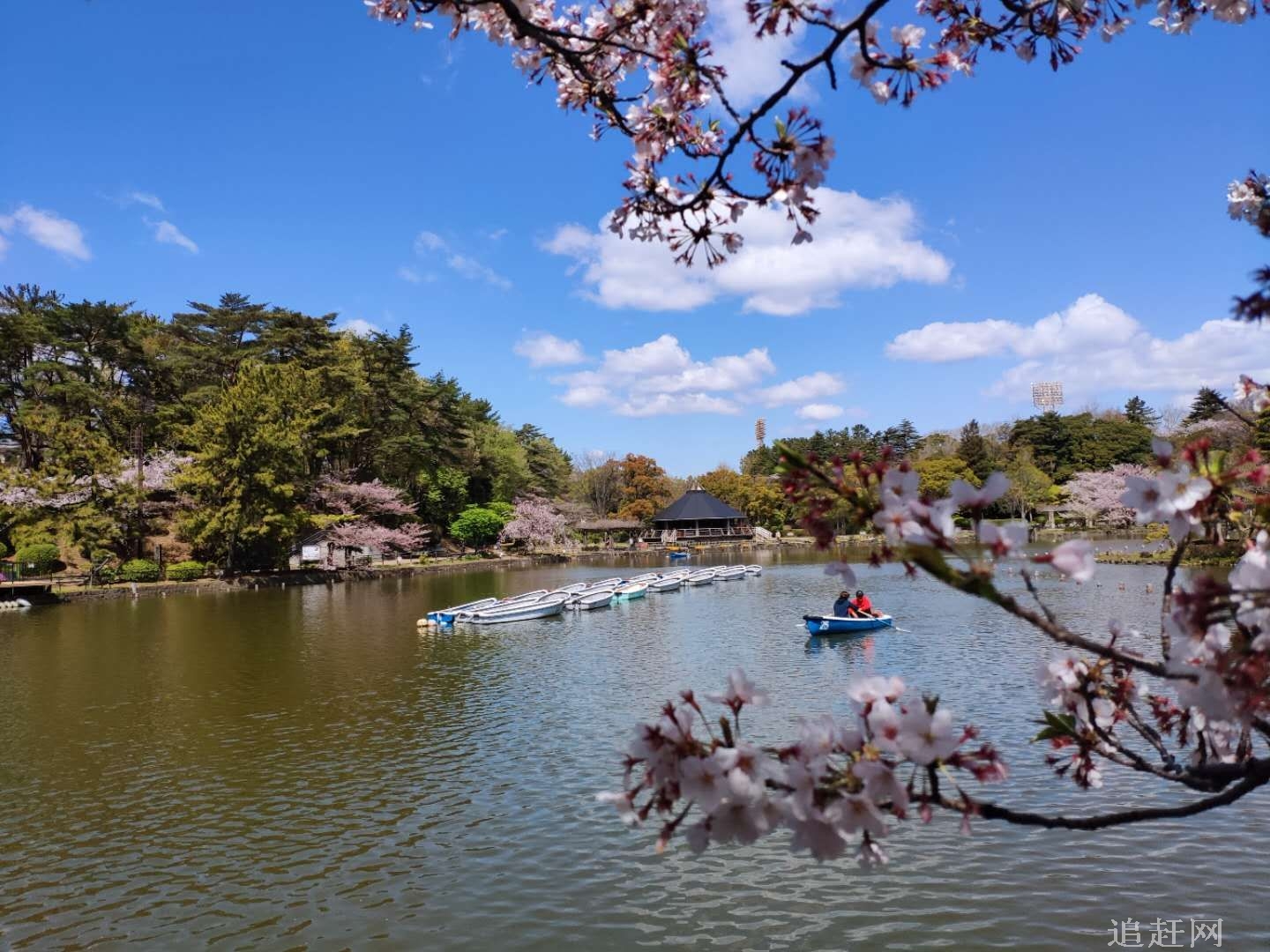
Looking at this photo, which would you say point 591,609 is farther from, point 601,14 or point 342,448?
point 342,448

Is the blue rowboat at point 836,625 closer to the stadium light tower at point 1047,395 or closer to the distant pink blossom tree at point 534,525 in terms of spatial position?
the distant pink blossom tree at point 534,525

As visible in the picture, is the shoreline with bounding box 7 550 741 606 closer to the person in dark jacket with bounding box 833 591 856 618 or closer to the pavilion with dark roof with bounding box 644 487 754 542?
the pavilion with dark roof with bounding box 644 487 754 542

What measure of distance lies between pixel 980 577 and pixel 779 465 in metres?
0.47

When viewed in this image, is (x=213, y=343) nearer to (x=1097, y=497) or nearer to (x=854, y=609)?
(x=854, y=609)

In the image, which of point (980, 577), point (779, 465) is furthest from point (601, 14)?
point (980, 577)

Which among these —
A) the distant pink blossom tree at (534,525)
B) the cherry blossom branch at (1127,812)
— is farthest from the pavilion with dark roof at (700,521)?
the cherry blossom branch at (1127,812)

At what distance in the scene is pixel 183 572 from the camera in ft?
105

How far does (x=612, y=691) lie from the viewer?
13312 mm

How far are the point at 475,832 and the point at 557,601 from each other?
1625 centimetres

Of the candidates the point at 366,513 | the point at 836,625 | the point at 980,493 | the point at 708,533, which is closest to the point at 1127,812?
the point at 980,493

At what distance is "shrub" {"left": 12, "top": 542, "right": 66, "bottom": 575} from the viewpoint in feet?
97.4

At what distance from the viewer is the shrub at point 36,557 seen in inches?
1169

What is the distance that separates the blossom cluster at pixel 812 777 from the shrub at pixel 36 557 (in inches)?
1428
